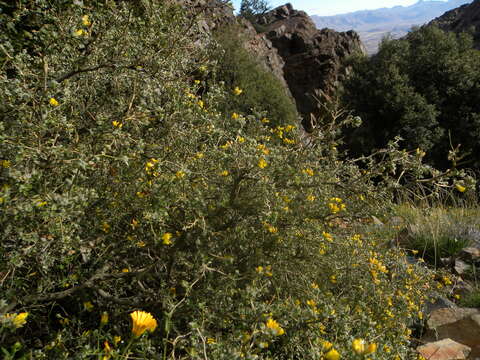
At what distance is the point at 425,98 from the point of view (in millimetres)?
12789

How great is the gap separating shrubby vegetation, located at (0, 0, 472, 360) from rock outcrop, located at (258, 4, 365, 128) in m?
14.7

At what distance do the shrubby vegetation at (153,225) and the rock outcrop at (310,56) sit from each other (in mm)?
14652

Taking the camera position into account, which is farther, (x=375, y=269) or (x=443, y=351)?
(x=375, y=269)

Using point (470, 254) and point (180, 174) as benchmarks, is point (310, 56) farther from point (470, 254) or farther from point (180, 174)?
point (180, 174)

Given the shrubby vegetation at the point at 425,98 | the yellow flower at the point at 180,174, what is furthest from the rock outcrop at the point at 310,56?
the yellow flower at the point at 180,174

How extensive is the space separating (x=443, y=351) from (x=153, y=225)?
7.45ft

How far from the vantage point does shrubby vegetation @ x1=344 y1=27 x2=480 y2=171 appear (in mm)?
12039

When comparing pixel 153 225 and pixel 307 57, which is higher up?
pixel 307 57

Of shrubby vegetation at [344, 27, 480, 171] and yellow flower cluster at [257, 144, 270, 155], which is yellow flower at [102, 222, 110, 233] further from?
shrubby vegetation at [344, 27, 480, 171]

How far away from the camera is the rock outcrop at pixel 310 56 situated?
17.2 metres

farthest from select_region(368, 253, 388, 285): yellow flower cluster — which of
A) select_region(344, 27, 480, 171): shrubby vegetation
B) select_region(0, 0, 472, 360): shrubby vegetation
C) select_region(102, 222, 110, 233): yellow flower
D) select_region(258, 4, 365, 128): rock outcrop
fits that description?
select_region(258, 4, 365, 128): rock outcrop

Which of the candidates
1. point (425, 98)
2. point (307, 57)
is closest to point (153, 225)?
point (425, 98)

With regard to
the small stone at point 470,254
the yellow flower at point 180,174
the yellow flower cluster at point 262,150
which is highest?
the yellow flower at point 180,174

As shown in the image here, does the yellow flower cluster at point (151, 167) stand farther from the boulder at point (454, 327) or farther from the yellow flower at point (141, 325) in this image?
the boulder at point (454, 327)
